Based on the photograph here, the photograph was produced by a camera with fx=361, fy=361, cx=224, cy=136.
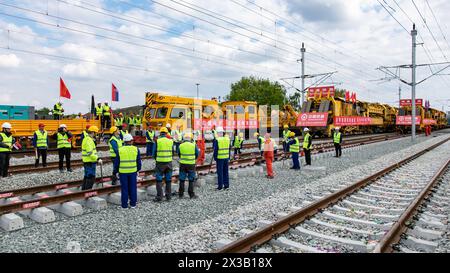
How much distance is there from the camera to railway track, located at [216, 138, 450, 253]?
4.89 meters

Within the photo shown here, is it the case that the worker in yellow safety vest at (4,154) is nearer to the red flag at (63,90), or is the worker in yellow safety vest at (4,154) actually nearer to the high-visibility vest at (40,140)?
the high-visibility vest at (40,140)

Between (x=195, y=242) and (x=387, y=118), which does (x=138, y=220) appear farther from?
(x=387, y=118)

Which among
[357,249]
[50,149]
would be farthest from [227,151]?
[50,149]

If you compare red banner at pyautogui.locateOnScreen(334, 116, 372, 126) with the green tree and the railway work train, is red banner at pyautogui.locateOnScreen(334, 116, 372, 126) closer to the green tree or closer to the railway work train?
the railway work train

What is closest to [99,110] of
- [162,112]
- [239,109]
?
[162,112]

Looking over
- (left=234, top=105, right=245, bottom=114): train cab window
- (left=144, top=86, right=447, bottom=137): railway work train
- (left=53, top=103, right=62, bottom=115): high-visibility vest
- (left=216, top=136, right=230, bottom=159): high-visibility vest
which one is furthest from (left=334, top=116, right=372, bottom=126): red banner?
(left=216, top=136, right=230, bottom=159): high-visibility vest

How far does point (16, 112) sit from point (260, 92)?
47.1 meters

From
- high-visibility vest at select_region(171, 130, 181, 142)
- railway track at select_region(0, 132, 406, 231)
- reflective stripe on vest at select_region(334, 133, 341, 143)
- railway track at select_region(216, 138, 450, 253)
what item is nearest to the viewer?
railway track at select_region(216, 138, 450, 253)

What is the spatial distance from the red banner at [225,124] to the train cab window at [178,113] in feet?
2.89

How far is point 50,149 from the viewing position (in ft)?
57.8

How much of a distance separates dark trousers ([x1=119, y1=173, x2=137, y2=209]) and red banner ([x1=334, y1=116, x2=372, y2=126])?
69.3 feet

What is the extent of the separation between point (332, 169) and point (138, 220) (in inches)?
325

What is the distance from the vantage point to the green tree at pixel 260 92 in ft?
201

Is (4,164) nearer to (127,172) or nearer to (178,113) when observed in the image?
(127,172)
